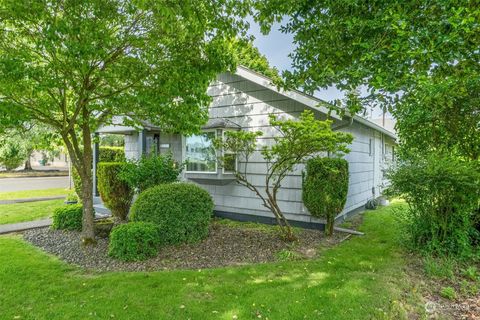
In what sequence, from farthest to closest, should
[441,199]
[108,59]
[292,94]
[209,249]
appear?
[292,94] < [209,249] < [108,59] < [441,199]

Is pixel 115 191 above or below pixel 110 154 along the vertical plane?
below

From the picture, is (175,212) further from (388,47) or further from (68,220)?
(388,47)

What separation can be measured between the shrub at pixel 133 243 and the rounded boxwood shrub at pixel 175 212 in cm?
37

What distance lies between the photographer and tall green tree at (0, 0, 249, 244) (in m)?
4.55

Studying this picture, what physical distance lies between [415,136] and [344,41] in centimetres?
388

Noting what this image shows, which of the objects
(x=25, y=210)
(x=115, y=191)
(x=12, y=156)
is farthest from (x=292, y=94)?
(x=12, y=156)

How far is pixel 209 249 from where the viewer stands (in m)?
5.99

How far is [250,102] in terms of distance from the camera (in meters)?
8.44

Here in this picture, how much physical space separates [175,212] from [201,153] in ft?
9.04

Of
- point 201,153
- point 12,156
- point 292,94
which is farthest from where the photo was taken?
point 12,156

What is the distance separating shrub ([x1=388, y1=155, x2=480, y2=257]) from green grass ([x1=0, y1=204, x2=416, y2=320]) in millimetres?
750

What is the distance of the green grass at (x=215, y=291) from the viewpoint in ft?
11.6

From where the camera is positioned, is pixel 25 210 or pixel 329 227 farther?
pixel 25 210

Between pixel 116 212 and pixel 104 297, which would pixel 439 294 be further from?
pixel 116 212
